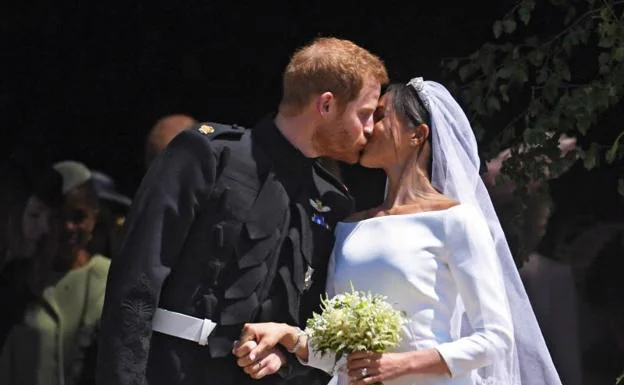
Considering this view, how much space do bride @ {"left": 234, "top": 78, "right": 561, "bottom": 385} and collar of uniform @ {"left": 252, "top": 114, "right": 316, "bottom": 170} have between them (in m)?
0.19

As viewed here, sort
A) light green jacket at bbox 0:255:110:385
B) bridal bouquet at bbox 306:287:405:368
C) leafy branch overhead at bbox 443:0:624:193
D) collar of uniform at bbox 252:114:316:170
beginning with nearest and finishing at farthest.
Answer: bridal bouquet at bbox 306:287:405:368 → collar of uniform at bbox 252:114:316:170 → leafy branch overhead at bbox 443:0:624:193 → light green jacket at bbox 0:255:110:385

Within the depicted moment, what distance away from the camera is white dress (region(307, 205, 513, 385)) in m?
3.74

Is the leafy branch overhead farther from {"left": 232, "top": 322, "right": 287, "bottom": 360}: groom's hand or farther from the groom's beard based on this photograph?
{"left": 232, "top": 322, "right": 287, "bottom": 360}: groom's hand

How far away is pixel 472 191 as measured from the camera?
4.04 m

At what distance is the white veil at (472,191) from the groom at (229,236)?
0.63 feet

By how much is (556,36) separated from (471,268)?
1715 millimetres

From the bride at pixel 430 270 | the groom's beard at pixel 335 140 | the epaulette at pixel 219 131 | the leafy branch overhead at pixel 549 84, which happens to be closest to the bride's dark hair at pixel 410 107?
the bride at pixel 430 270

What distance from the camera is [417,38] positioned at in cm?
587

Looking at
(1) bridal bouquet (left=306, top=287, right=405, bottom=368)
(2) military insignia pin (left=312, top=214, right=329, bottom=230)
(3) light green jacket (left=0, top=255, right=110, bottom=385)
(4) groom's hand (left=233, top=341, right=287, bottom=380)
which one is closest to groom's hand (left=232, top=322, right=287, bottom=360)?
(4) groom's hand (left=233, top=341, right=287, bottom=380)

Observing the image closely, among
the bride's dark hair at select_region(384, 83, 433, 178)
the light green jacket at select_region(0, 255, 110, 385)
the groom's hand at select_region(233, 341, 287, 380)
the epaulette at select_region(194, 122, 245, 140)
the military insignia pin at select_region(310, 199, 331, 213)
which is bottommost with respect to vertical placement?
the light green jacket at select_region(0, 255, 110, 385)

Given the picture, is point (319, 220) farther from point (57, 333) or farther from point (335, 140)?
point (57, 333)

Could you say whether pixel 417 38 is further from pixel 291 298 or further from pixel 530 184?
pixel 291 298

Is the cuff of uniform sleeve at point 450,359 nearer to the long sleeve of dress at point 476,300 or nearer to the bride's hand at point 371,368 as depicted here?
the long sleeve of dress at point 476,300

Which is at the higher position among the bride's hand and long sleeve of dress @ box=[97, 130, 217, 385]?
long sleeve of dress @ box=[97, 130, 217, 385]
